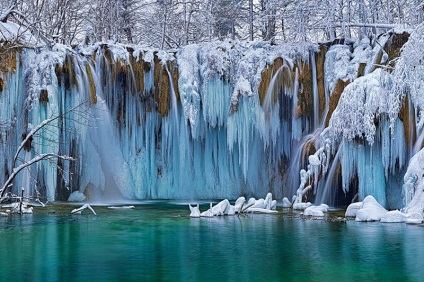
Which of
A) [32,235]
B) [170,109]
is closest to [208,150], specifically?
[170,109]

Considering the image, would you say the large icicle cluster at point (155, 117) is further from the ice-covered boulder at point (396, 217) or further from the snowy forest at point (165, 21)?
the ice-covered boulder at point (396, 217)

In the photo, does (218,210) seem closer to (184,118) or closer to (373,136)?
(373,136)

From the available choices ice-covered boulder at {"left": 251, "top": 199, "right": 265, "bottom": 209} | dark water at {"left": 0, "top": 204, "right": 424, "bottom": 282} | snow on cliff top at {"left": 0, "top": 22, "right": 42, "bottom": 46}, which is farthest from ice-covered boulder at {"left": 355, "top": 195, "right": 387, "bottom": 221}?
snow on cliff top at {"left": 0, "top": 22, "right": 42, "bottom": 46}

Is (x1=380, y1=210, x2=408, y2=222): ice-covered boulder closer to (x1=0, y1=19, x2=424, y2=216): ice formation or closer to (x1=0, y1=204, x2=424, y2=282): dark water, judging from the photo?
(x1=0, y1=204, x2=424, y2=282): dark water

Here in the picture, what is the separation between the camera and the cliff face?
17422 mm

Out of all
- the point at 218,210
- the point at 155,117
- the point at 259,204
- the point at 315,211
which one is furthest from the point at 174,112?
the point at 315,211

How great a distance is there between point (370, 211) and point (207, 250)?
5544 mm

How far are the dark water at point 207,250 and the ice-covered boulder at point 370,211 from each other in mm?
558

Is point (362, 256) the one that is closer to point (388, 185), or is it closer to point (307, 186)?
point (388, 185)

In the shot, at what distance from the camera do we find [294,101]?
18.2 meters

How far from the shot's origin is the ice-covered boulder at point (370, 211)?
12.4 metres

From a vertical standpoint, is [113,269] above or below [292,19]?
below

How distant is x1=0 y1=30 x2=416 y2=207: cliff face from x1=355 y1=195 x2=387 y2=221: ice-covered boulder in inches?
165

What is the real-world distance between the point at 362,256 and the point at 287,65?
11.2m
